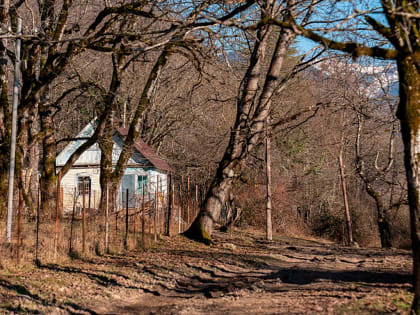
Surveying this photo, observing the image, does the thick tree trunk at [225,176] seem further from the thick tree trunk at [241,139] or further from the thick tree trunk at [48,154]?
the thick tree trunk at [48,154]

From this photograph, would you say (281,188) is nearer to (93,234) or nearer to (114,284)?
(93,234)

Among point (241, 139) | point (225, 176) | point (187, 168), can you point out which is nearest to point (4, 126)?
point (225, 176)

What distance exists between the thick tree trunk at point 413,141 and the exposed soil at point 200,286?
29.3 inches

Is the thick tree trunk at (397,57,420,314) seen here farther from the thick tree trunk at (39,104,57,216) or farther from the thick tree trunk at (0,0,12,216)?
the thick tree trunk at (39,104,57,216)

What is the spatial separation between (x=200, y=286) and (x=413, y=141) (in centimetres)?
520

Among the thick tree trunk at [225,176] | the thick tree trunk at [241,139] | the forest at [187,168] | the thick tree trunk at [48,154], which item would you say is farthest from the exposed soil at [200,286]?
the thick tree trunk at [48,154]

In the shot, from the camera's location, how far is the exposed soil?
6816 mm

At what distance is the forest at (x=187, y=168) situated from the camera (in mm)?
6809

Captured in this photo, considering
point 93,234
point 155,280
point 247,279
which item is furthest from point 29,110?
point 247,279

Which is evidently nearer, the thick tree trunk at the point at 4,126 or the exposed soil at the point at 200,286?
the exposed soil at the point at 200,286

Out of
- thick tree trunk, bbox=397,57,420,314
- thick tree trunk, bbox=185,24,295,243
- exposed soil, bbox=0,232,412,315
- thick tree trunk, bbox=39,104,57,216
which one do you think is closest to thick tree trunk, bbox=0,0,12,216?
thick tree trunk, bbox=39,104,57,216

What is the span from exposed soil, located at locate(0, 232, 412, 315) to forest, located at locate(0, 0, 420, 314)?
0.14 ft

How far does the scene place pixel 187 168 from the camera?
30.0 m

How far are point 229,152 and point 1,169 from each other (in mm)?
6756
